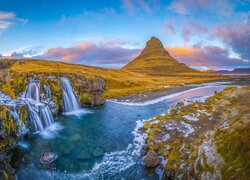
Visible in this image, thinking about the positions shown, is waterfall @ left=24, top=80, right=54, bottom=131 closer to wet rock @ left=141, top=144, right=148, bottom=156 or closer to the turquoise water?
the turquoise water

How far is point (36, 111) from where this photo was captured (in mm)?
35844

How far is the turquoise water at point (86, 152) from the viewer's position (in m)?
21.0

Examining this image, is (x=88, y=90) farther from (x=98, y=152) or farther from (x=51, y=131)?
(x=98, y=152)

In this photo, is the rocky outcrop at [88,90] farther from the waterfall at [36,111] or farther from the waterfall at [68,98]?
the waterfall at [36,111]

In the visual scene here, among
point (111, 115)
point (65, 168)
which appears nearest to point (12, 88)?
point (111, 115)

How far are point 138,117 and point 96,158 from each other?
2180cm

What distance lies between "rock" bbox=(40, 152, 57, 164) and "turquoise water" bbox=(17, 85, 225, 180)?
0.61 meters

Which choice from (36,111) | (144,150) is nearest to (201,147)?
(144,150)

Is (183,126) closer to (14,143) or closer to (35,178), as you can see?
(35,178)

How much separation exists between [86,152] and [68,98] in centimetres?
2934

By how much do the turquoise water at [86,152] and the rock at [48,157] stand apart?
1.99 feet

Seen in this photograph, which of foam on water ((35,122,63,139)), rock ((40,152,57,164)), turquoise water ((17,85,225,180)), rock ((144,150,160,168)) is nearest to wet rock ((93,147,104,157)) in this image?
turquoise water ((17,85,225,180))

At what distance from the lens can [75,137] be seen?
31.8 m

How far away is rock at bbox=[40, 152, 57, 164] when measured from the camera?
23.2 m
